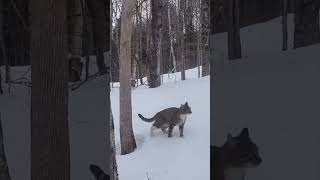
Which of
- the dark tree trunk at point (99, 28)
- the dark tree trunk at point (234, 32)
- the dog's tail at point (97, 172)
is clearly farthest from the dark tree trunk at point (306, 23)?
the dog's tail at point (97, 172)

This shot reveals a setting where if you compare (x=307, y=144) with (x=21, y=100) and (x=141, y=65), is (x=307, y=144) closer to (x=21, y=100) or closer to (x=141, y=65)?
(x=21, y=100)

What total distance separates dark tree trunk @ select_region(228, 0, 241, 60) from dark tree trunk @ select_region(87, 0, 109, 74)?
0.80m

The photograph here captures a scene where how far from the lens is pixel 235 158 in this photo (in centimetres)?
275

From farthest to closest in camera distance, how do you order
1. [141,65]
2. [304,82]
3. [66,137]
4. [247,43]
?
[141,65], [66,137], [247,43], [304,82]

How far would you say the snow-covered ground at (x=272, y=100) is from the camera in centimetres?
250

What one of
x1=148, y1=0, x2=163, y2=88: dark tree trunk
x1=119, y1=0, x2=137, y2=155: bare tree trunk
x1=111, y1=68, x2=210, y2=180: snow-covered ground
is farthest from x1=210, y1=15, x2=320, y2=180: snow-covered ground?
x1=119, y1=0, x2=137, y2=155: bare tree trunk

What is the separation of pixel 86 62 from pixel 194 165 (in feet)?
3.73

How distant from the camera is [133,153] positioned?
3.90 meters

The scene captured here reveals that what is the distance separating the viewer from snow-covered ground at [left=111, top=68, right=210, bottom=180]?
352 cm

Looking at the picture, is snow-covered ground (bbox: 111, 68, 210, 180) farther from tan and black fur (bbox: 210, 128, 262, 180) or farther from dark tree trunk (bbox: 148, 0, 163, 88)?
tan and black fur (bbox: 210, 128, 262, 180)

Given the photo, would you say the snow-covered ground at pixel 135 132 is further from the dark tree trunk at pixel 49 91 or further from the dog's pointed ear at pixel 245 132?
the dog's pointed ear at pixel 245 132

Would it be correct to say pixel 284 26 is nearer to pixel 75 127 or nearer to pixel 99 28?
pixel 99 28

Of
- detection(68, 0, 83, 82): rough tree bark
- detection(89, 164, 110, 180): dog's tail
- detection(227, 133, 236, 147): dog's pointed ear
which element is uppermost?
detection(68, 0, 83, 82): rough tree bark

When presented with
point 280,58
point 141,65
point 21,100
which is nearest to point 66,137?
point 21,100
